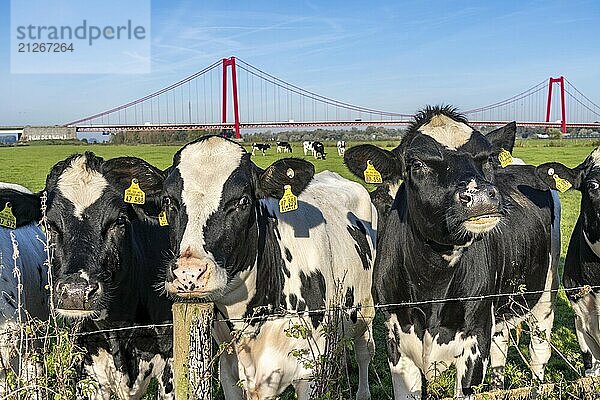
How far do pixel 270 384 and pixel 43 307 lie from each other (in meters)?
2.03

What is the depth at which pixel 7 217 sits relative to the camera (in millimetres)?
4297

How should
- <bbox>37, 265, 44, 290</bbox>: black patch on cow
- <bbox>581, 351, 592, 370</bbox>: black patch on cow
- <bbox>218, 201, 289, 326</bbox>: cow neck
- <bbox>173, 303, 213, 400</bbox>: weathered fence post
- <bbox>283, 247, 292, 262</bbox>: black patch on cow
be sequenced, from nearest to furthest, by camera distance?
<bbox>173, 303, 213, 400</bbox>: weathered fence post, <bbox>218, 201, 289, 326</bbox>: cow neck, <bbox>283, 247, 292, 262</bbox>: black patch on cow, <bbox>37, 265, 44, 290</bbox>: black patch on cow, <bbox>581, 351, 592, 370</bbox>: black patch on cow

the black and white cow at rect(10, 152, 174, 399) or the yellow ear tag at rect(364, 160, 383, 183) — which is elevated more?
the yellow ear tag at rect(364, 160, 383, 183)

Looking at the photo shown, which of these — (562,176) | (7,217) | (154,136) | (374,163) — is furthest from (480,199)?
(154,136)

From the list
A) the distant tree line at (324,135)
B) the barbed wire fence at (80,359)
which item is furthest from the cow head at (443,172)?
the distant tree line at (324,135)

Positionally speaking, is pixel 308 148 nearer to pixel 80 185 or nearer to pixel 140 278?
pixel 140 278

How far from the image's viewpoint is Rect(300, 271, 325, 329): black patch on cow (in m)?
4.47

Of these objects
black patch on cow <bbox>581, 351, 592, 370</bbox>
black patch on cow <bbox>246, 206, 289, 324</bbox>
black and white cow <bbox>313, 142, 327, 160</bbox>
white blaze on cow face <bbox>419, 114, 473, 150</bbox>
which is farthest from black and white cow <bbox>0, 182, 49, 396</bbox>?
black and white cow <bbox>313, 142, 327, 160</bbox>

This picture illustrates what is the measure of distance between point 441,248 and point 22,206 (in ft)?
9.52

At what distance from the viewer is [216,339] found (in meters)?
4.41

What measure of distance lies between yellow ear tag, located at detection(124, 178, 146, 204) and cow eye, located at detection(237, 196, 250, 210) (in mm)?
838

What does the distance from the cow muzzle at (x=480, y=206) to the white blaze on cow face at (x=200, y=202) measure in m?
1.43

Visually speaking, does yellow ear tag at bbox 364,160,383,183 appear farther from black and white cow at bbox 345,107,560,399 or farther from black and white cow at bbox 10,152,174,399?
black and white cow at bbox 10,152,174,399

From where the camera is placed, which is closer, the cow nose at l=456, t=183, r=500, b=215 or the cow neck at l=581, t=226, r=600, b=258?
the cow nose at l=456, t=183, r=500, b=215
